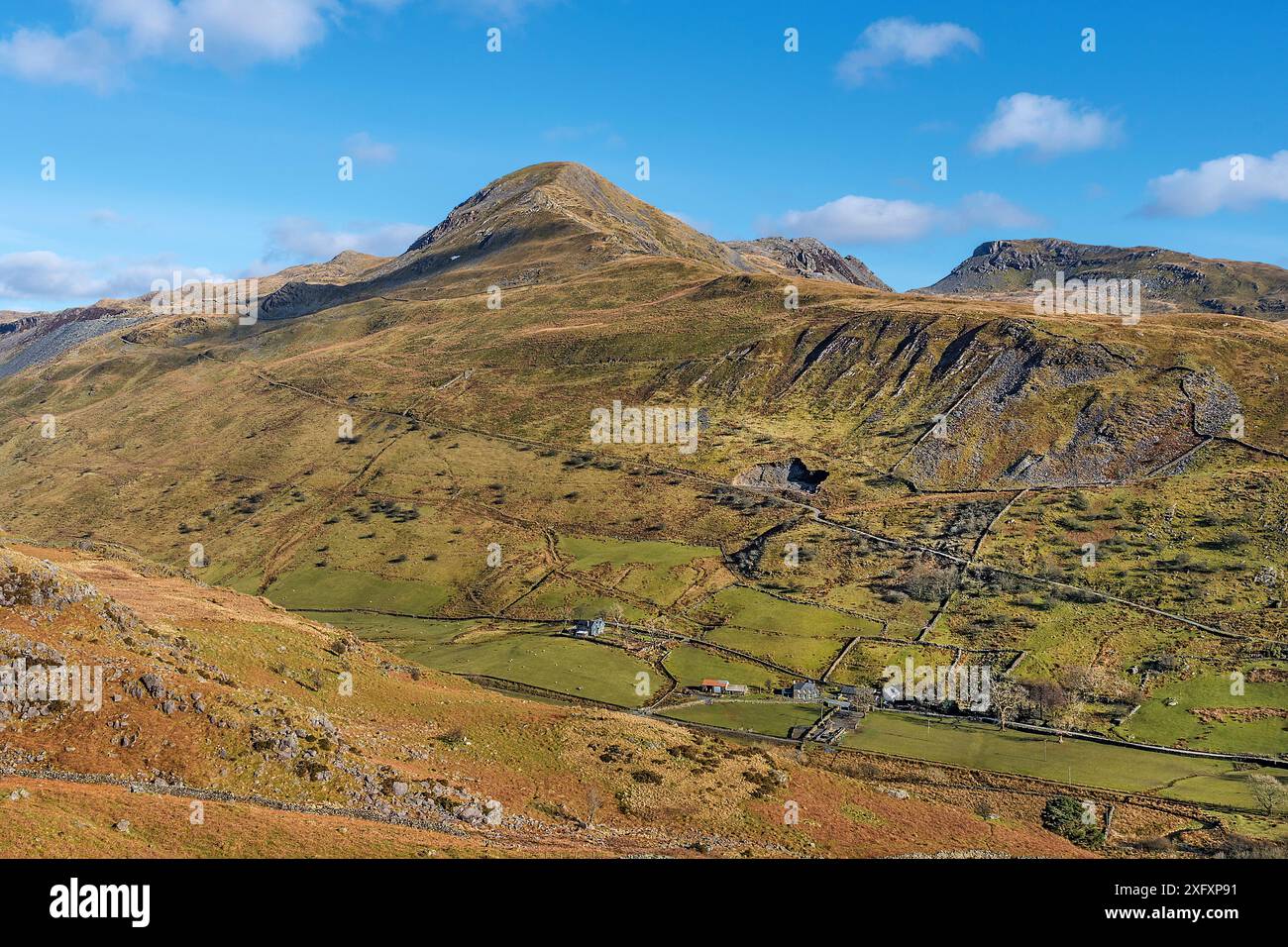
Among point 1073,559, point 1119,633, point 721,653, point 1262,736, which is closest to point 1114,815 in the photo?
point 1262,736

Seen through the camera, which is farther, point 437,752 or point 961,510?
point 961,510

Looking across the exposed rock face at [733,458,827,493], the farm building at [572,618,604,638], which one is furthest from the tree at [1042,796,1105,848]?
the exposed rock face at [733,458,827,493]

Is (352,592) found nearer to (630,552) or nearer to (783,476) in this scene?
(630,552)

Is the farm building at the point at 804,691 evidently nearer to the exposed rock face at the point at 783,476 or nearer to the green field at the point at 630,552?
the green field at the point at 630,552

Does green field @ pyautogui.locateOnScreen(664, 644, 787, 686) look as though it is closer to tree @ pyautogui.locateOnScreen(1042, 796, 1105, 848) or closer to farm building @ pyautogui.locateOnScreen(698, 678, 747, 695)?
farm building @ pyautogui.locateOnScreen(698, 678, 747, 695)

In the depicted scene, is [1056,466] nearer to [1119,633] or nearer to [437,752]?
[1119,633]

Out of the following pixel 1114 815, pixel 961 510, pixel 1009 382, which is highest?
pixel 1009 382

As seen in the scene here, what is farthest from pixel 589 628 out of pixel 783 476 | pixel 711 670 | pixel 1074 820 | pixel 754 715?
pixel 1074 820

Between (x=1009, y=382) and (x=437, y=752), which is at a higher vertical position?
(x=1009, y=382)
